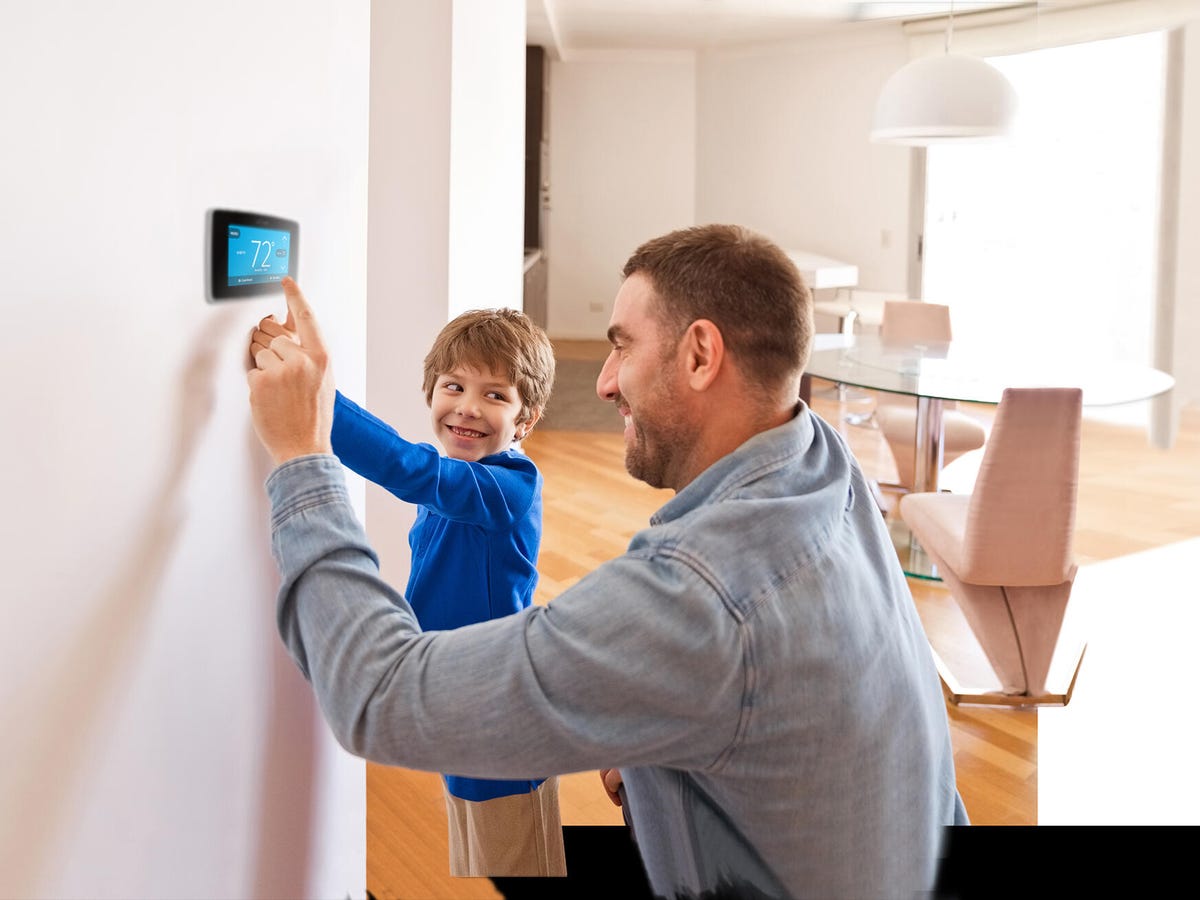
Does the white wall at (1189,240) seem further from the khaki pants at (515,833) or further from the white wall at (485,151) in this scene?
the khaki pants at (515,833)

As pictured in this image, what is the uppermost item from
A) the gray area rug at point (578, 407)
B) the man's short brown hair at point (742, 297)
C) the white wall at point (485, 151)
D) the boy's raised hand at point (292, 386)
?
the white wall at point (485, 151)

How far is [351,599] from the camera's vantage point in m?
0.91

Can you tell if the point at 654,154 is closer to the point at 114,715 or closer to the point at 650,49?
the point at 650,49

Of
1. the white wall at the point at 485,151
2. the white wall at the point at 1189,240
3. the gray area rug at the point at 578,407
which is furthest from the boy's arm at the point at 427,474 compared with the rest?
the white wall at the point at 1189,240

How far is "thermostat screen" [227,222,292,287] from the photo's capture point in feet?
3.15

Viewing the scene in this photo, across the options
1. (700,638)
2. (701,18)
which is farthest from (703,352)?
(701,18)

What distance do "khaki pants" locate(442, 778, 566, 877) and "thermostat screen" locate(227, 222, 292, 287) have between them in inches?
33.5

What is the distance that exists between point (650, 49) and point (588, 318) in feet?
8.79

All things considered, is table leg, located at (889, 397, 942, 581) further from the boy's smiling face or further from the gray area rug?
the boy's smiling face

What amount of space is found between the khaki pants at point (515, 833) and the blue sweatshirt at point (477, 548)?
→ 26mm

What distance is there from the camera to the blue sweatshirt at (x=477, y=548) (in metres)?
1.37

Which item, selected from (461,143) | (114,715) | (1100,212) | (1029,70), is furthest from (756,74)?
(114,715)

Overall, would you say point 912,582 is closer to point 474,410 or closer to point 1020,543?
point 1020,543

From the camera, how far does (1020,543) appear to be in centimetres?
288
